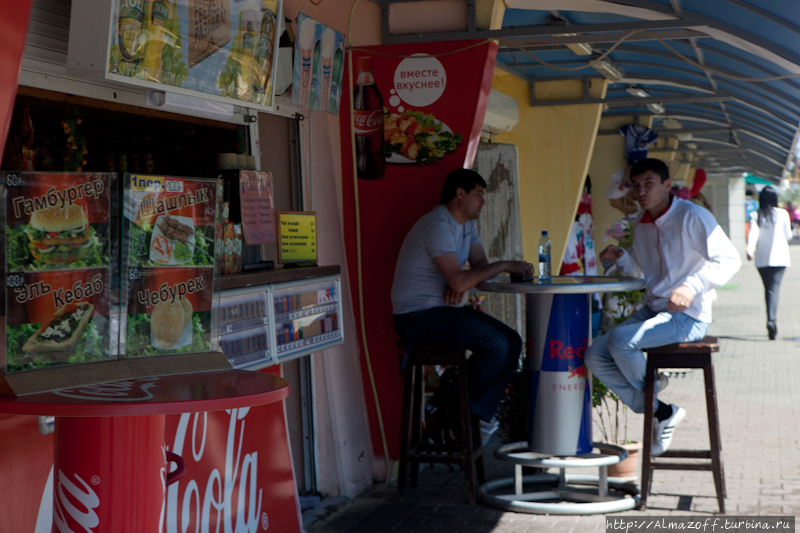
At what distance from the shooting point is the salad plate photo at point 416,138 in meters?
4.55

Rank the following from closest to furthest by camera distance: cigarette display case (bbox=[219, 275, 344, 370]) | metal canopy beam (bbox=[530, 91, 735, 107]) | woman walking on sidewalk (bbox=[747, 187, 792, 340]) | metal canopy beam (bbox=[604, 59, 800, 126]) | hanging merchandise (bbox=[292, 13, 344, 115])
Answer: cigarette display case (bbox=[219, 275, 344, 370]) → hanging merchandise (bbox=[292, 13, 344, 115]) → metal canopy beam (bbox=[604, 59, 800, 126]) → metal canopy beam (bbox=[530, 91, 735, 107]) → woman walking on sidewalk (bbox=[747, 187, 792, 340])

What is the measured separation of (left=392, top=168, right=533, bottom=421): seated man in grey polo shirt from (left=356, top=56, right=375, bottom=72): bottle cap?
2.54 feet

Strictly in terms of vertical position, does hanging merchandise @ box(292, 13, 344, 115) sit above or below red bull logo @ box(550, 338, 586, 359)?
above

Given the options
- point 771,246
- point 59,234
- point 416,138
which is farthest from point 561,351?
Answer: point 771,246

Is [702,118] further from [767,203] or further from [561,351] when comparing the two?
[561,351]

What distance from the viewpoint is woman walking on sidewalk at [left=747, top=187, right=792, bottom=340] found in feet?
32.3

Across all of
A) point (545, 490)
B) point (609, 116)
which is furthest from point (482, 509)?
point (609, 116)

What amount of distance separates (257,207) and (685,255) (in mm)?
2211

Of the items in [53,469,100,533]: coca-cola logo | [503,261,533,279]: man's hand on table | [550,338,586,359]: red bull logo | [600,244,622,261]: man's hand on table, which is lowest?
[53,469,100,533]: coca-cola logo

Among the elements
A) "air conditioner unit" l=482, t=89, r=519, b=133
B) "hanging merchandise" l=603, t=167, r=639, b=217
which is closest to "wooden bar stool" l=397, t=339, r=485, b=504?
"air conditioner unit" l=482, t=89, r=519, b=133

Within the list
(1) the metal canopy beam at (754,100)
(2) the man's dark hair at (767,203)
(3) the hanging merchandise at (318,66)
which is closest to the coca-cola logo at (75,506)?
(3) the hanging merchandise at (318,66)

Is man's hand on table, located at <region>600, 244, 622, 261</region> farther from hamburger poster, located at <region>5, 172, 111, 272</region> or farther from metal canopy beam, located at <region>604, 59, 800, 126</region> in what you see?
hamburger poster, located at <region>5, 172, 111, 272</region>

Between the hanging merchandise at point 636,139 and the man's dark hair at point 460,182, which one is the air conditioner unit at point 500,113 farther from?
the hanging merchandise at point 636,139

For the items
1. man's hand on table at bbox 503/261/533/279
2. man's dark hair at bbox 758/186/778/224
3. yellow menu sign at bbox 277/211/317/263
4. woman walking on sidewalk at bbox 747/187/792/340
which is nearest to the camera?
yellow menu sign at bbox 277/211/317/263
